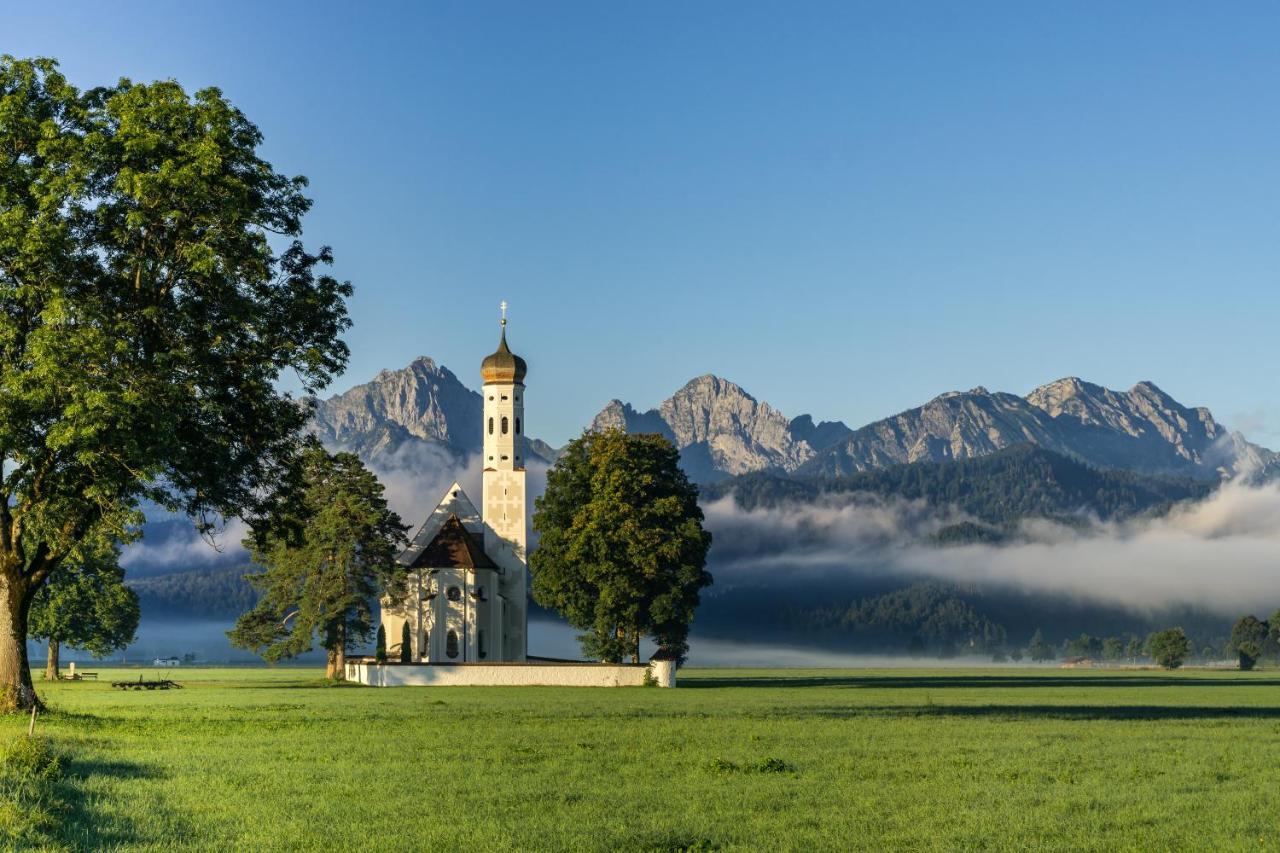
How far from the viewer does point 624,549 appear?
83562mm

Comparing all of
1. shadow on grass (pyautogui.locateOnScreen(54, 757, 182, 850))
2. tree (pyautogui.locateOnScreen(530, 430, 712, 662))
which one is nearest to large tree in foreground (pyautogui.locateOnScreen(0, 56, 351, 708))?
shadow on grass (pyautogui.locateOnScreen(54, 757, 182, 850))

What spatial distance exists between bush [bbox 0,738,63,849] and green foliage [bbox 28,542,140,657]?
78.7m

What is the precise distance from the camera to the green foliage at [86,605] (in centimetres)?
9994

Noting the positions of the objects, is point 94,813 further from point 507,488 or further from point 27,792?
point 507,488

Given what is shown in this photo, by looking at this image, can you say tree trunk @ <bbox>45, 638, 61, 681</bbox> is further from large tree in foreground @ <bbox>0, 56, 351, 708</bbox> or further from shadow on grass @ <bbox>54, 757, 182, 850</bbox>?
shadow on grass @ <bbox>54, 757, 182, 850</bbox>

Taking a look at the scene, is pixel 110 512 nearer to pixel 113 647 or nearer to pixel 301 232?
pixel 301 232

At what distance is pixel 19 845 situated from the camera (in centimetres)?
1741

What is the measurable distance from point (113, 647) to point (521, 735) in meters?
83.5

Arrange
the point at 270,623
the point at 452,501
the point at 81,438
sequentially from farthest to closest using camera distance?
the point at 452,501 < the point at 270,623 < the point at 81,438

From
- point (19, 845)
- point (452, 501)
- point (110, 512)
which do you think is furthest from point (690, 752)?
point (452, 501)

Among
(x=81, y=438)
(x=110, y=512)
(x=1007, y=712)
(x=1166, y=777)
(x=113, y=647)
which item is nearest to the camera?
(x=1166, y=777)

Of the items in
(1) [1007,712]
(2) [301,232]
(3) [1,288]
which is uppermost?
(2) [301,232]

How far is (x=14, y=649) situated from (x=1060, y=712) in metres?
37.5

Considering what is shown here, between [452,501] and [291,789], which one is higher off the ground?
[452,501]
